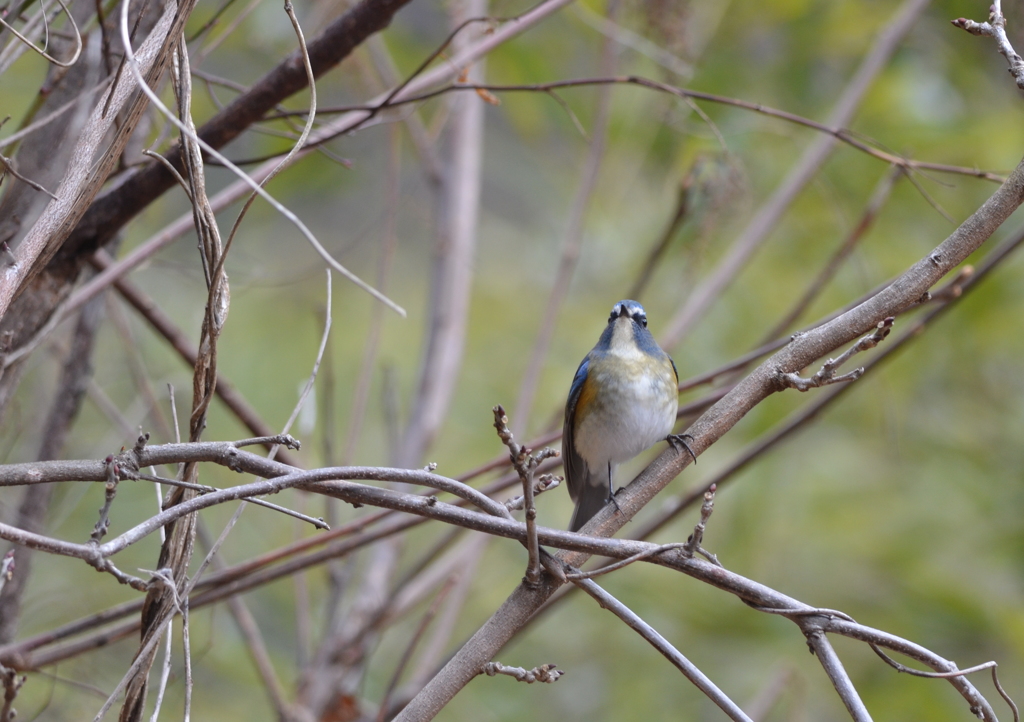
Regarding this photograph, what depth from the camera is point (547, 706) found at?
5.49 metres

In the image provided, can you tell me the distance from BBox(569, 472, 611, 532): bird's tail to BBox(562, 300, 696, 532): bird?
0.30ft

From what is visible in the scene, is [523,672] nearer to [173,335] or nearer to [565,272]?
[173,335]

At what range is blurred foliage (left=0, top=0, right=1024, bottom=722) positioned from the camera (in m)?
3.96

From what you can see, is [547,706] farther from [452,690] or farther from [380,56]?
[452,690]

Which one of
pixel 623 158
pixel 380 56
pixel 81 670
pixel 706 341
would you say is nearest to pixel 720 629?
pixel 706 341

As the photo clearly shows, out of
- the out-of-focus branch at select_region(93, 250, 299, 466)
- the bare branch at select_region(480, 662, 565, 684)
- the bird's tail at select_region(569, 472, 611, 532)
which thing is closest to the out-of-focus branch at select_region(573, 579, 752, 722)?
the bare branch at select_region(480, 662, 565, 684)

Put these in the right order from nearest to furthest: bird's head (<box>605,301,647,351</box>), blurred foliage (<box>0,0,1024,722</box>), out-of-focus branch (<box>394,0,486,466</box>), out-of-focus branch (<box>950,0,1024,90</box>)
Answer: out-of-focus branch (<box>950,0,1024,90</box>) → bird's head (<box>605,301,647,351</box>) → out-of-focus branch (<box>394,0,486,466</box>) → blurred foliage (<box>0,0,1024,722</box>)

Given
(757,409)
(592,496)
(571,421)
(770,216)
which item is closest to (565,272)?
(571,421)

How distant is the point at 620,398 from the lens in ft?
10.8

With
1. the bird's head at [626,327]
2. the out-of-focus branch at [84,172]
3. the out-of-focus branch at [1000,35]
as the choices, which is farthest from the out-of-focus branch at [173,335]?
the out-of-focus branch at [1000,35]

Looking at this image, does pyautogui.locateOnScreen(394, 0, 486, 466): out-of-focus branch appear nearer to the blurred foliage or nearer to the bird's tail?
the blurred foliage

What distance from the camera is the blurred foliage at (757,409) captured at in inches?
156

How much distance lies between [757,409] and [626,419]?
144cm

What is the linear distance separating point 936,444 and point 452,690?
425 cm
